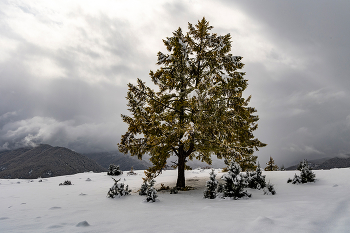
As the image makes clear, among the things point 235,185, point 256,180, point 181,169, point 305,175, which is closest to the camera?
point 235,185

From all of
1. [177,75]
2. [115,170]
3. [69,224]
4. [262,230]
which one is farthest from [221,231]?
[115,170]

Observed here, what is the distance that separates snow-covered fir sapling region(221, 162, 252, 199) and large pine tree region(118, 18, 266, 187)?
1174mm

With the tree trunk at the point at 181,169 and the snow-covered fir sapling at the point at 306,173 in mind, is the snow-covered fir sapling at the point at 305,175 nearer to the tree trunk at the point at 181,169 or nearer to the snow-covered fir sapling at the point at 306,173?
the snow-covered fir sapling at the point at 306,173

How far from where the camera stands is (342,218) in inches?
134

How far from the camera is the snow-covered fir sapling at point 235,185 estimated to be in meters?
7.22

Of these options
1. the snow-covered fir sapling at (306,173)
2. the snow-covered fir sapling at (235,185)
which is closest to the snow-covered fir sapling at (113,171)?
the snow-covered fir sapling at (235,185)

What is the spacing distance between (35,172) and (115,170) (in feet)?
515

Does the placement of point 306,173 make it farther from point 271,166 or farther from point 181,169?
point 271,166

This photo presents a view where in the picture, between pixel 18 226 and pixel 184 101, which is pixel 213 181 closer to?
pixel 184 101

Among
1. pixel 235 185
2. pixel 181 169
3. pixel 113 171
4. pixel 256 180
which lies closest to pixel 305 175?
pixel 256 180

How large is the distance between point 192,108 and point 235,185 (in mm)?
4298

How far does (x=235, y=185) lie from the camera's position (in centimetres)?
725

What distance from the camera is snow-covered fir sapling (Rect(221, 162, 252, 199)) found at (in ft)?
23.7

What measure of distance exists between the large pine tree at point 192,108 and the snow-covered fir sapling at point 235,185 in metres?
1.17
